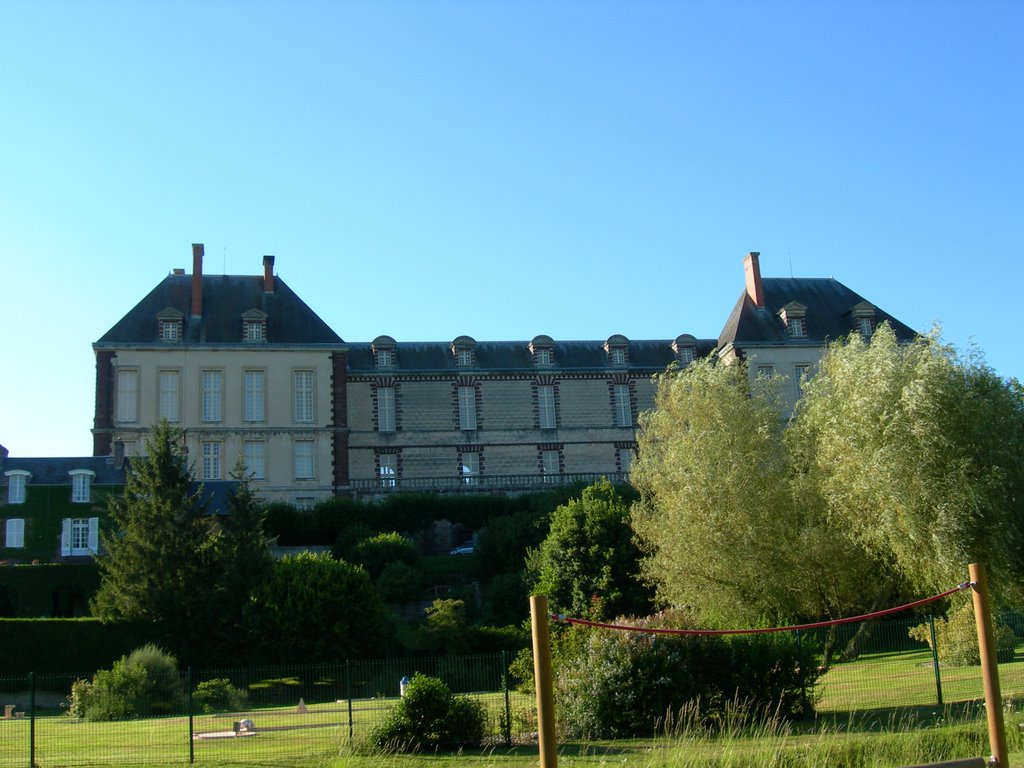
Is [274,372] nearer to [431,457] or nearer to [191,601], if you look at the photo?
[431,457]

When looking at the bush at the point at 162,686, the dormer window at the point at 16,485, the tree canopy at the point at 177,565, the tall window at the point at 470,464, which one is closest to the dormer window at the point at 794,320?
the tall window at the point at 470,464

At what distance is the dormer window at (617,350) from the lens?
44938 millimetres

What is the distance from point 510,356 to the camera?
44656 mm

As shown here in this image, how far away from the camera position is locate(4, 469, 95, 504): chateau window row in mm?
33531

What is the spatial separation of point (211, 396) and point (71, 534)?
7919mm

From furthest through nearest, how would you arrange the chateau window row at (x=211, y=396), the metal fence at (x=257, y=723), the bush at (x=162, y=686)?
the chateau window row at (x=211, y=396)
the bush at (x=162, y=686)
the metal fence at (x=257, y=723)

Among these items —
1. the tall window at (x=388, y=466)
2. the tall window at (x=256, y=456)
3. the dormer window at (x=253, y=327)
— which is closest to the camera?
the tall window at (x=256, y=456)

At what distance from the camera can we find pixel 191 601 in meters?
25.7

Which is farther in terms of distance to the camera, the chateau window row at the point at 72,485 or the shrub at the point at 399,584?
the chateau window row at the point at 72,485

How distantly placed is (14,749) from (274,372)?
92.2 ft

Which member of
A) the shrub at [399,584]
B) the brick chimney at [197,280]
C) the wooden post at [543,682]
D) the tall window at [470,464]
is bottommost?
the wooden post at [543,682]

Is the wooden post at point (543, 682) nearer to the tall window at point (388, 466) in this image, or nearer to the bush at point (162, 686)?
the bush at point (162, 686)

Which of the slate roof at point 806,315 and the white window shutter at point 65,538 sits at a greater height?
the slate roof at point 806,315

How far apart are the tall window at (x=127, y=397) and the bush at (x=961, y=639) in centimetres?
2945
